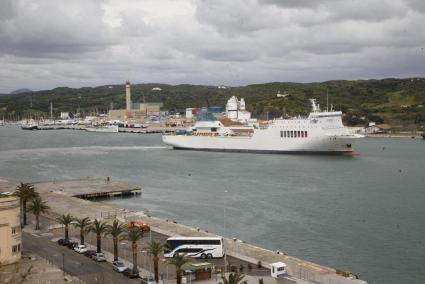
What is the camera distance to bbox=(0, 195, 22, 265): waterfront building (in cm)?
1877

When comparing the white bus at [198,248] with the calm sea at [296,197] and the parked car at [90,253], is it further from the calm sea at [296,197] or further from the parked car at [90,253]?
the calm sea at [296,197]

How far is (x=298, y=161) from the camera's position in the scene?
5909 cm

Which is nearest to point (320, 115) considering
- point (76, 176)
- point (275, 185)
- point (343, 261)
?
point (275, 185)

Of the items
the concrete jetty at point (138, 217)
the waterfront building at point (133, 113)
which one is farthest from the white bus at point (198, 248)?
the waterfront building at point (133, 113)

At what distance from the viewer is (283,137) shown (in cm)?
6756

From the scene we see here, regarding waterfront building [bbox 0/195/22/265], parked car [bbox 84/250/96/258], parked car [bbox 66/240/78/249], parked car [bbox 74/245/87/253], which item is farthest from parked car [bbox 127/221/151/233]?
waterfront building [bbox 0/195/22/265]

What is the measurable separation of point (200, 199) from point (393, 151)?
41.8 meters

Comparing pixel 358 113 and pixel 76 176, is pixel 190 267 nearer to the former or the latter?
pixel 76 176

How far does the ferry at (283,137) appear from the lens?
6391 cm

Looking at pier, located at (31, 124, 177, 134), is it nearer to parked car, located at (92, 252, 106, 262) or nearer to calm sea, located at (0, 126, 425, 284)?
calm sea, located at (0, 126, 425, 284)

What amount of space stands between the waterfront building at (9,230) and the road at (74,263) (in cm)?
136

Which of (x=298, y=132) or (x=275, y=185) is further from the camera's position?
(x=298, y=132)

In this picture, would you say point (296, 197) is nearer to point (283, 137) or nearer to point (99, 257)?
point (99, 257)

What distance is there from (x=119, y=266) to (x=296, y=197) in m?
21.0
